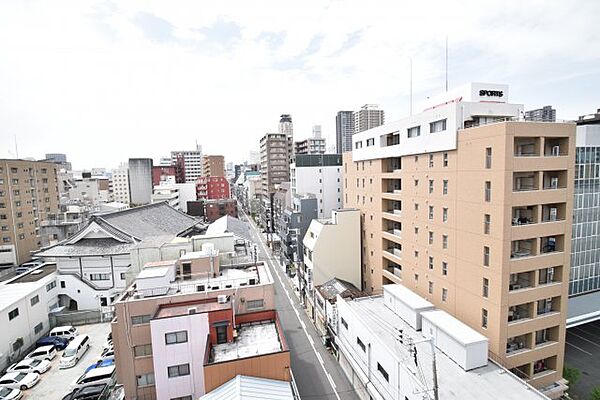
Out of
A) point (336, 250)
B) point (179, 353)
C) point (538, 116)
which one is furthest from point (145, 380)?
point (538, 116)

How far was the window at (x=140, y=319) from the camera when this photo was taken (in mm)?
18797

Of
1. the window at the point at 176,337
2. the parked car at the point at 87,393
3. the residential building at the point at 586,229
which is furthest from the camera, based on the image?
the residential building at the point at 586,229

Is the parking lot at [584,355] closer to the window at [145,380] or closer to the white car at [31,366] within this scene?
the window at [145,380]

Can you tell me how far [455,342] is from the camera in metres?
16.5

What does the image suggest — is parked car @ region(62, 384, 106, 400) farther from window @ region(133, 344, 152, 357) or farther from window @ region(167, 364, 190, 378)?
window @ region(167, 364, 190, 378)

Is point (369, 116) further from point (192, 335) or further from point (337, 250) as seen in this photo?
point (192, 335)

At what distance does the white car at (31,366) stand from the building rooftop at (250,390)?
18.2 m

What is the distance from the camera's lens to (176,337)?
1758cm

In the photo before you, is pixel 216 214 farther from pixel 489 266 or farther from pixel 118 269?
pixel 489 266

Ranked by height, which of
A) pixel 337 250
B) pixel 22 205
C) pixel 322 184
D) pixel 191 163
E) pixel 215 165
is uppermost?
pixel 191 163

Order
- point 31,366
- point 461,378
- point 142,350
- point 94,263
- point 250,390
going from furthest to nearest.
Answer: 1. point 94,263
2. point 31,366
3. point 142,350
4. point 461,378
5. point 250,390

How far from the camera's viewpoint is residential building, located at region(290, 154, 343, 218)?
161 feet

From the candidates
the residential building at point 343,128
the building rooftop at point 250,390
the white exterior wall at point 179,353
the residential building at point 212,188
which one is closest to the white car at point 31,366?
the white exterior wall at point 179,353

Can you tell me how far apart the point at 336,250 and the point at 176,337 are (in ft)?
62.9
